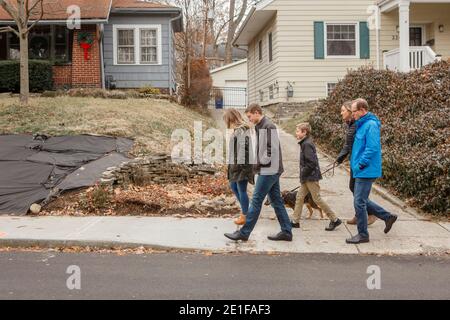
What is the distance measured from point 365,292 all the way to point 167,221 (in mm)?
3944

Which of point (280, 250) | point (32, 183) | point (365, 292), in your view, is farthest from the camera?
point (32, 183)

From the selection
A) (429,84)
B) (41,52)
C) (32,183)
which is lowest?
(32,183)

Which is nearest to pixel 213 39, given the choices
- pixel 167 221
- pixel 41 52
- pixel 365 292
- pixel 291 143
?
pixel 41 52

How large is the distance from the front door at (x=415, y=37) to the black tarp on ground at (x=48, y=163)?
Result: 14.1 m

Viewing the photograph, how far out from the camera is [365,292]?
5539 millimetres

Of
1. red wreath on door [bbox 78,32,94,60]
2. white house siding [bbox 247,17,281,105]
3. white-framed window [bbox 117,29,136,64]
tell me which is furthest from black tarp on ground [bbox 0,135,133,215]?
white-framed window [bbox 117,29,136,64]

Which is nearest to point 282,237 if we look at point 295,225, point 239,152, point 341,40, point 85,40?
point 295,225

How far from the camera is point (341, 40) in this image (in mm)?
21922

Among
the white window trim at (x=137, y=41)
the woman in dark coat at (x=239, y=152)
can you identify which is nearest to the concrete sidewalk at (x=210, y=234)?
the woman in dark coat at (x=239, y=152)

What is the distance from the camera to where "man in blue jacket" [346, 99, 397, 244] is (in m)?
7.30

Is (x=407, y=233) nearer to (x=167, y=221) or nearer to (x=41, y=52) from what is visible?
(x=167, y=221)

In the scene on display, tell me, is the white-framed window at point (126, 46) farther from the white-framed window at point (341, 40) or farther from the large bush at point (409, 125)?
the large bush at point (409, 125)

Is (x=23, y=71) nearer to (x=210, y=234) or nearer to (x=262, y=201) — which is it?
(x=210, y=234)

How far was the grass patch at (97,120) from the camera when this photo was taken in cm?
1341
